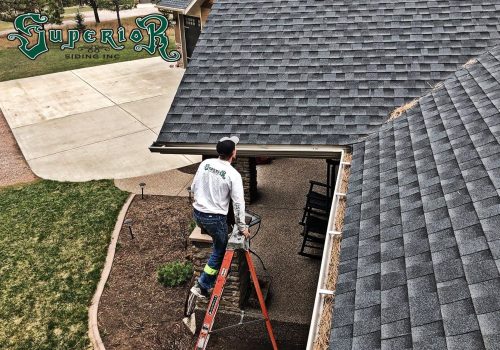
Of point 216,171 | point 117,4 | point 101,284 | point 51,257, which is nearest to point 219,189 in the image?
point 216,171

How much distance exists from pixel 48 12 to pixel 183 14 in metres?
18.7

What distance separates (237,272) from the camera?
6.74 metres

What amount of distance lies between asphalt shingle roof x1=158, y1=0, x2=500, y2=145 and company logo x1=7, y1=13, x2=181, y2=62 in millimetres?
19151

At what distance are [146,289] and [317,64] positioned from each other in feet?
17.8

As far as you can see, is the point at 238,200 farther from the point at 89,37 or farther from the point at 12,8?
the point at 12,8

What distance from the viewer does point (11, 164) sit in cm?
1481

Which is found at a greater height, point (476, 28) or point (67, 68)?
point (476, 28)

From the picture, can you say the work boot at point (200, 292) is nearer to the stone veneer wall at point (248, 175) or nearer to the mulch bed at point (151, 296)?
the mulch bed at point (151, 296)

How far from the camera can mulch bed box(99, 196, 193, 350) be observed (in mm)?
7699

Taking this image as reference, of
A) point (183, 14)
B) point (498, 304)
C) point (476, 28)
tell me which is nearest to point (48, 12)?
point (183, 14)

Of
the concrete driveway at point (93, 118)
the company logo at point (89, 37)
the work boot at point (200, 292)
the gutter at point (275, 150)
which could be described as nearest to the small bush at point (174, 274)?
the gutter at point (275, 150)

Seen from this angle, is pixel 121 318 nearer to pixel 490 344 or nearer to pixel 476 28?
pixel 490 344

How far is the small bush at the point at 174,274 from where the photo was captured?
8.88 meters

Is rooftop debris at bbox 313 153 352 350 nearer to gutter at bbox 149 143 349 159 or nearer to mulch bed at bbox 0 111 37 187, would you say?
gutter at bbox 149 143 349 159
